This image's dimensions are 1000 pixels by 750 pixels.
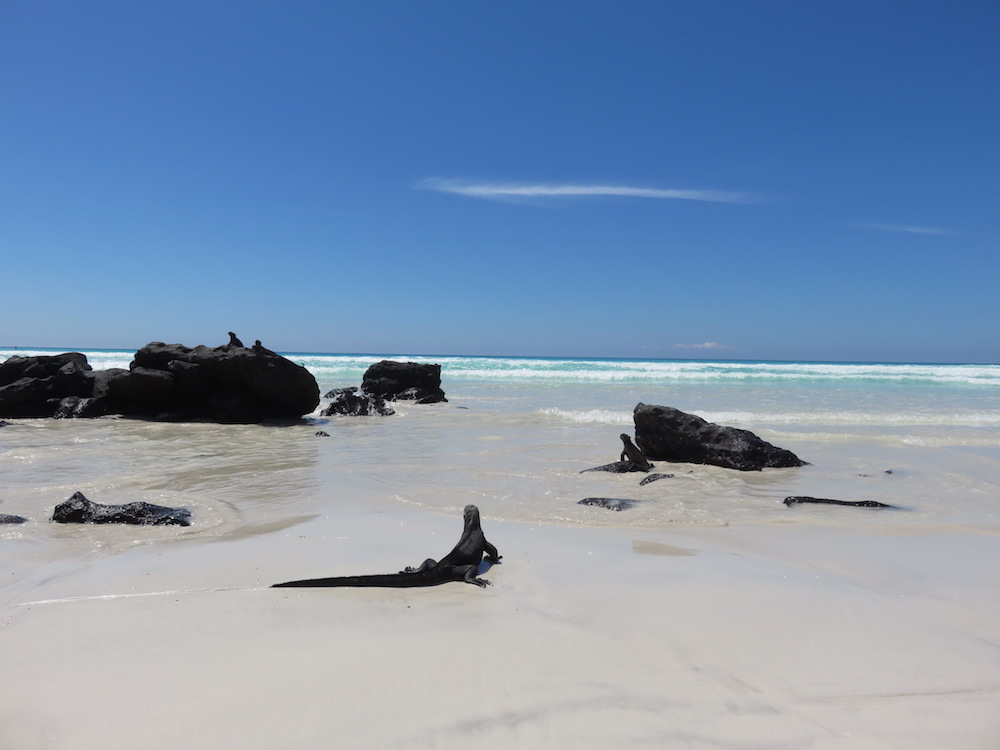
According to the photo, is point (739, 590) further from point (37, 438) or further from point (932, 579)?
point (37, 438)

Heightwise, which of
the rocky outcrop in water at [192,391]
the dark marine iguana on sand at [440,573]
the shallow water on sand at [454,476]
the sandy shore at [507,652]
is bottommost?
the shallow water on sand at [454,476]

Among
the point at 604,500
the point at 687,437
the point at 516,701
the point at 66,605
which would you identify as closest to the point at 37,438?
the point at 66,605

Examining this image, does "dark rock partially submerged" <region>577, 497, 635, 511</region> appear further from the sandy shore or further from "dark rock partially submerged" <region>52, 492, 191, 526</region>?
"dark rock partially submerged" <region>52, 492, 191, 526</region>

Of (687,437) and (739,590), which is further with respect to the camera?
(687,437)

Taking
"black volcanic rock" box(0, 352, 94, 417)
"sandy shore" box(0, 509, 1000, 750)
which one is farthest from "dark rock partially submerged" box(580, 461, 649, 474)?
"black volcanic rock" box(0, 352, 94, 417)

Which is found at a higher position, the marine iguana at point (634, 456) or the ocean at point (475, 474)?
the marine iguana at point (634, 456)

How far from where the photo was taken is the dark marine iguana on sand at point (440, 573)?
434 cm

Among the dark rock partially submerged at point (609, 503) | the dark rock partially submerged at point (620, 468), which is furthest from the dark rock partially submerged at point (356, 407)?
the dark rock partially submerged at point (609, 503)

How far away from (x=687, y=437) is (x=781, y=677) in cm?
786

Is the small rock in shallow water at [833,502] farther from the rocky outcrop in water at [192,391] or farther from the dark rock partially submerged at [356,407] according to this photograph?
the dark rock partially submerged at [356,407]

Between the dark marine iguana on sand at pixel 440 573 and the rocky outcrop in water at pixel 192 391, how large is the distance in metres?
13.5

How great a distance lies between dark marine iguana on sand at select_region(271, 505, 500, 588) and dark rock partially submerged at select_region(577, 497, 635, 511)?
2.57m

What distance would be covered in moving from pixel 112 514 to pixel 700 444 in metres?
8.62

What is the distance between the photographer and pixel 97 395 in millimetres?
17391
